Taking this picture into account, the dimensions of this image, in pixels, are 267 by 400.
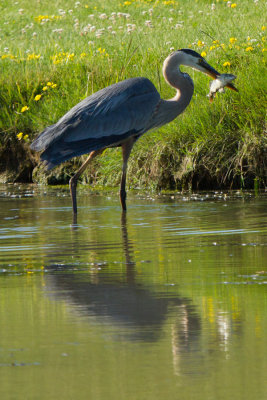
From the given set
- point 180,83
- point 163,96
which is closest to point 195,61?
point 180,83

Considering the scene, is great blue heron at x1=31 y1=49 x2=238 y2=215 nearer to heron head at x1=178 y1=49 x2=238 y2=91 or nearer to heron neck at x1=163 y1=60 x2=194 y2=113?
heron neck at x1=163 y1=60 x2=194 y2=113

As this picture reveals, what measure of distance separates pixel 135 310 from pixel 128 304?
152 millimetres

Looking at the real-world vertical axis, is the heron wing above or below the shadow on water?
above

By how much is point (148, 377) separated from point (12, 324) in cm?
100

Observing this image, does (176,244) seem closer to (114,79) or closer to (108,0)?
(114,79)

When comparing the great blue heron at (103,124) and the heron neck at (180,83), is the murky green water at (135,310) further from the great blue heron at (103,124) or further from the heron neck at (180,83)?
the heron neck at (180,83)

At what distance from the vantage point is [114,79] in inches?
502

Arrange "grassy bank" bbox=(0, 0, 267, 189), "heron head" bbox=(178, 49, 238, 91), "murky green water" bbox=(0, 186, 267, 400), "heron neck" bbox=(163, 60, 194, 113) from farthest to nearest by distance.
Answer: "grassy bank" bbox=(0, 0, 267, 189)
"heron head" bbox=(178, 49, 238, 91)
"heron neck" bbox=(163, 60, 194, 113)
"murky green water" bbox=(0, 186, 267, 400)

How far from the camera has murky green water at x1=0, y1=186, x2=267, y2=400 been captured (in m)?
3.24

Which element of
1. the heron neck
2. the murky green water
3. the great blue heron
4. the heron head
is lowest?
the murky green water

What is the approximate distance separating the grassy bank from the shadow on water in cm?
518

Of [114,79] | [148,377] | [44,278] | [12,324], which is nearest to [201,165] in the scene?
[114,79]

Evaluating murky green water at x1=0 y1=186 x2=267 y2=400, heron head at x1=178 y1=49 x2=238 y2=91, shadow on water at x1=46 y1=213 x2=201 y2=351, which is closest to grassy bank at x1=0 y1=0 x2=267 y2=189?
heron head at x1=178 y1=49 x2=238 y2=91

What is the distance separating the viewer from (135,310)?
4312 mm
